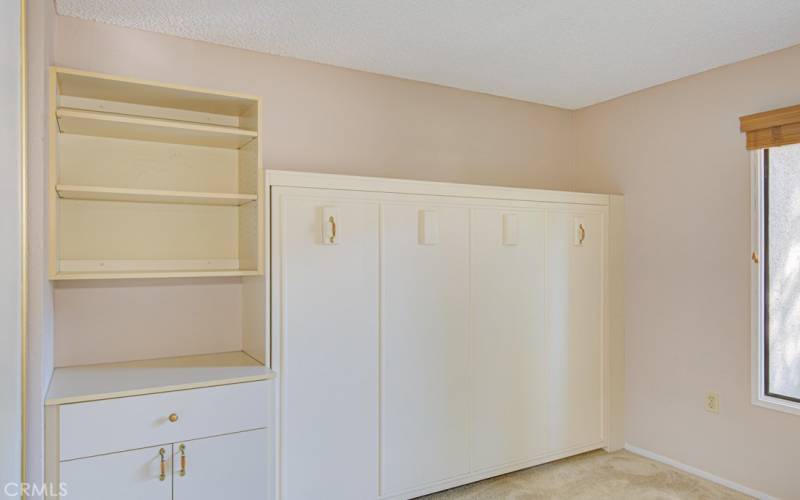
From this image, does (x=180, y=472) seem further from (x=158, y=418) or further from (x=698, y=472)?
(x=698, y=472)

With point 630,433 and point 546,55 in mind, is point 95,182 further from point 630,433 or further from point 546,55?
point 630,433

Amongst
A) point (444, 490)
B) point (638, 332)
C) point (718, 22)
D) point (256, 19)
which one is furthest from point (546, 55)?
point (444, 490)

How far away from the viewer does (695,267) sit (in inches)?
125

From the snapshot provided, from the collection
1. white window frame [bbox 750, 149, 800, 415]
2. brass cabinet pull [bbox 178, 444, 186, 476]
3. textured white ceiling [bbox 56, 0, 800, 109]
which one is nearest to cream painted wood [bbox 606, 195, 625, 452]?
white window frame [bbox 750, 149, 800, 415]

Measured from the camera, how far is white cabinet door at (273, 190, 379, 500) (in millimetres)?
2473

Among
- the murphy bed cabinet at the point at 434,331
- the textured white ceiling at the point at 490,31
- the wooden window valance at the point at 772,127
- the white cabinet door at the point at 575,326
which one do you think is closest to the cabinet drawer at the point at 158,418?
the murphy bed cabinet at the point at 434,331

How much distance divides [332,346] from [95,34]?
1.82 meters

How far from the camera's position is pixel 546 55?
286 centimetres

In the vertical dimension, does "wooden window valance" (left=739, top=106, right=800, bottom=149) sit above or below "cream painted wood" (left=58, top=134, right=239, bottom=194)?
above

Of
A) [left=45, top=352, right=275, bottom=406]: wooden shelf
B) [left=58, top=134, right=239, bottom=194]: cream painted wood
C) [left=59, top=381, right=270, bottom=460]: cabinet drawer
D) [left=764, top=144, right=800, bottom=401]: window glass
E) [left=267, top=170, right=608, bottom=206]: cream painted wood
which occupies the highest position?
[left=58, top=134, right=239, bottom=194]: cream painted wood

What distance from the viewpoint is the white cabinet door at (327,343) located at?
2473 mm

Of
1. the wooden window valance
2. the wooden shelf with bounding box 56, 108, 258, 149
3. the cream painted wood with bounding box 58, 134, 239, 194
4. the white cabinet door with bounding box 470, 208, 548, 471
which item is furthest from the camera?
the white cabinet door with bounding box 470, 208, 548, 471

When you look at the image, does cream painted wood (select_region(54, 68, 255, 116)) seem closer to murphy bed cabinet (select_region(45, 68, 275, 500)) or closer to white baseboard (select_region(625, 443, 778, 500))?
murphy bed cabinet (select_region(45, 68, 275, 500))

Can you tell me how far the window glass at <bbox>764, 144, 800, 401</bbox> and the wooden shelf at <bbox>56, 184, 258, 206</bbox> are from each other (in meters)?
2.66
